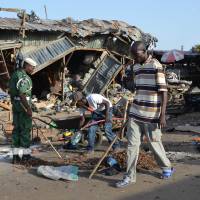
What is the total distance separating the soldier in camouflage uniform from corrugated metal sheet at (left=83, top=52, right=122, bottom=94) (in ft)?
43.7

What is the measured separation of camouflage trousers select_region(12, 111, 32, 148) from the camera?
7.86m

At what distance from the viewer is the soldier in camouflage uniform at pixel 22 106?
303 inches

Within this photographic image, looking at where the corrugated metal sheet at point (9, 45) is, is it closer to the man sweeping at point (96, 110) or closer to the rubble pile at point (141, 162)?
the man sweeping at point (96, 110)

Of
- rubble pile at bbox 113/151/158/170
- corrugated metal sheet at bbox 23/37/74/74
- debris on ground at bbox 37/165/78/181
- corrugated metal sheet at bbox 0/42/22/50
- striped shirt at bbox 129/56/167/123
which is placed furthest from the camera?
corrugated metal sheet at bbox 23/37/74/74

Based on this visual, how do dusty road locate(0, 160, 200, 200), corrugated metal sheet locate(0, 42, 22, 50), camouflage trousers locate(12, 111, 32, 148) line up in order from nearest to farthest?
dusty road locate(0, 160, 200, 200)
camouflage trousers locate(12, 111, 32, 148)
corrugated metal sheet locate(0, 42, 22, 50)

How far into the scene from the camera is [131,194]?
6.00m

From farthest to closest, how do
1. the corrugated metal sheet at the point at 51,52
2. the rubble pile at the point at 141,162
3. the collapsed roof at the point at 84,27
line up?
the corrugated metal sheet at the point at 51,52, the collapsed roof at the point at 84,27, the rubble pile at the point at 141,162

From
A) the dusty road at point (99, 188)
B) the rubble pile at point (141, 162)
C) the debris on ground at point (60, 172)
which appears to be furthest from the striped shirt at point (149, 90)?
the debris on ground at point (60, 172)

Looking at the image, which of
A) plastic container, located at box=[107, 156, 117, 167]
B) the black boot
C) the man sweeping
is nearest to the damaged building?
the man sweeping

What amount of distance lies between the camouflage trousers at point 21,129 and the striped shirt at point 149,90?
2.22m

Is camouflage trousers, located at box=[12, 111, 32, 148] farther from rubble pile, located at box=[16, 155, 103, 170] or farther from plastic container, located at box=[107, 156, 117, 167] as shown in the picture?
plastic container, located at box=[107, 156, 117, 167]

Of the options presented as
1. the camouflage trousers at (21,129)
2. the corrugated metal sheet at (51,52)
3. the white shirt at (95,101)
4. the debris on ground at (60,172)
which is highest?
the corrugated metal sheet at (51,52)

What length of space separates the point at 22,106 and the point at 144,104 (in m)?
2.30

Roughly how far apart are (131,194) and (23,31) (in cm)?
1342
